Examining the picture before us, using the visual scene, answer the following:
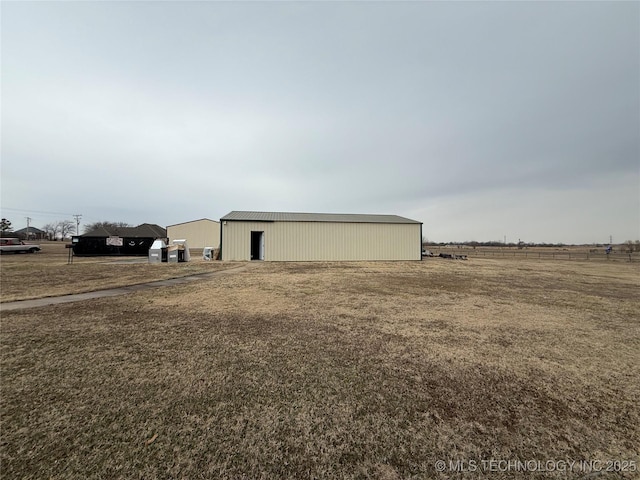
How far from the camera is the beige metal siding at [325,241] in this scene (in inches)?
872

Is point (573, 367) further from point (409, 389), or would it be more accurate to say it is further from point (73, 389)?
point (73, 389)

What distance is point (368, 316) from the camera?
6246mm

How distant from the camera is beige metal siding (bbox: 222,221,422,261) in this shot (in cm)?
2216

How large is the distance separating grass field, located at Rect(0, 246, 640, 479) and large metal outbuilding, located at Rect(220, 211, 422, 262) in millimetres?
16217

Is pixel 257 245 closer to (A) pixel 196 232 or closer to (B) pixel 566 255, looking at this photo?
(A) pixel 196 232

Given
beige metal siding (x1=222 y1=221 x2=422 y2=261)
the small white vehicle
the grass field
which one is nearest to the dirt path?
the grass field

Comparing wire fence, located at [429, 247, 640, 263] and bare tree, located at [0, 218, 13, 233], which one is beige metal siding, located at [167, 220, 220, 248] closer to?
wire fence, located at [429, 247, 640, 263]

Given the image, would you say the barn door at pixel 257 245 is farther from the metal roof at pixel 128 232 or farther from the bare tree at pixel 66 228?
the bare tree at pixel 66 228

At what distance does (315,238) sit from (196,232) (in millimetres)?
34426

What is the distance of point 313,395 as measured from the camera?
3.00 m

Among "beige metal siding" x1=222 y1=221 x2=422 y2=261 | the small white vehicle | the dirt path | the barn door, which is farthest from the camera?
the small white vehicle

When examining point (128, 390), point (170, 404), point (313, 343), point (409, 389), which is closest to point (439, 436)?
point (409, 389)

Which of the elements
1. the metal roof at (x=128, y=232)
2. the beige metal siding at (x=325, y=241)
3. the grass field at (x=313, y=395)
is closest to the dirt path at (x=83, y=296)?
the grass field at (x=313, y=395)

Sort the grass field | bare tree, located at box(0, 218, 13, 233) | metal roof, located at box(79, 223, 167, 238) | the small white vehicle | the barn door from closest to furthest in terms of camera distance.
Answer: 1. the grass field
2. the barn door
3. the small white vehicle
4. metal roof, located at box(79, 223, 167, 238)
5. bare tree, located at box(0, 218, 13, 233)
